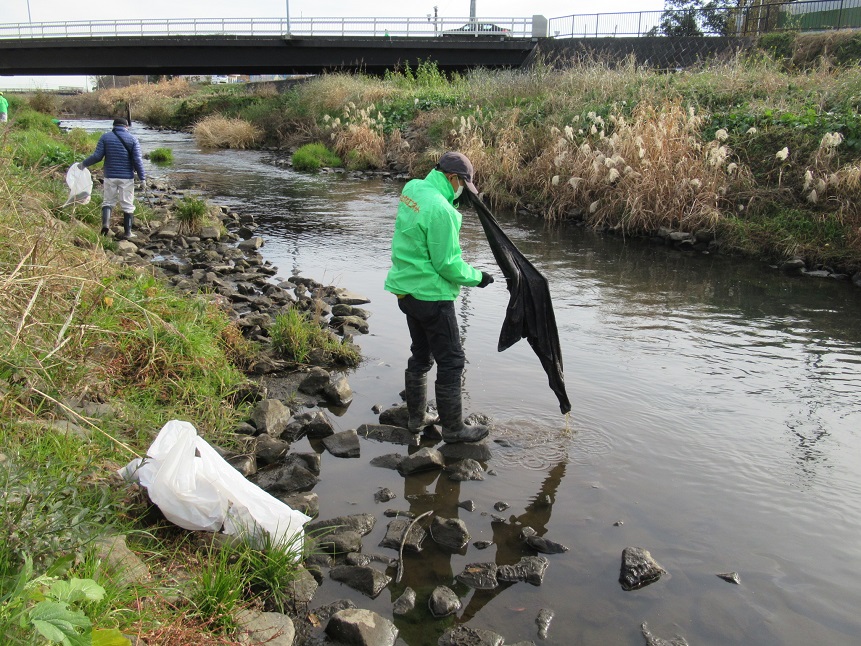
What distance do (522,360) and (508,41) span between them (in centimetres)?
3668

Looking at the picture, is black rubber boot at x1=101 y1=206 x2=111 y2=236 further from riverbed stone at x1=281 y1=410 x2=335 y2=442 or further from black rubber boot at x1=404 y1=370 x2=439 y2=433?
black rubber boot at x1=404 y1=370 x2=439 y2=433

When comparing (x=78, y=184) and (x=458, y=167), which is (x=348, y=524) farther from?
(x=78, y=184)

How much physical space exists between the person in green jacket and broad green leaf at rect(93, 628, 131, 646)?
344 centimetres

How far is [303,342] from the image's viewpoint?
7.42 metres

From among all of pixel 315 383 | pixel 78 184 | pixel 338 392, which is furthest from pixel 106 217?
pixel 338 392

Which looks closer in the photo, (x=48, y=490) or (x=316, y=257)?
(x=48, y=490)

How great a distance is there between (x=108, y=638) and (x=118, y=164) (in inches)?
411

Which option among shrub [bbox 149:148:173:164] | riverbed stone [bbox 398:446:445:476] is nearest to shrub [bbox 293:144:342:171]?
shrub [bbox 149:148:173:164]

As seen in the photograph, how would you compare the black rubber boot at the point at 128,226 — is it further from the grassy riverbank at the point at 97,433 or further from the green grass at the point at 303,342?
the green grass at the point at 303,342

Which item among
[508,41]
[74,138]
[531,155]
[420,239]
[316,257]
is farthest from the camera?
[508,41]

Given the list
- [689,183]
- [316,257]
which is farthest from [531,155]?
[316,257]

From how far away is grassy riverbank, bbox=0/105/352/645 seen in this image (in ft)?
9.73

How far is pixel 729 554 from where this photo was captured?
4.62 metres

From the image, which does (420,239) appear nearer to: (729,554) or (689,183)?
(729,554)
